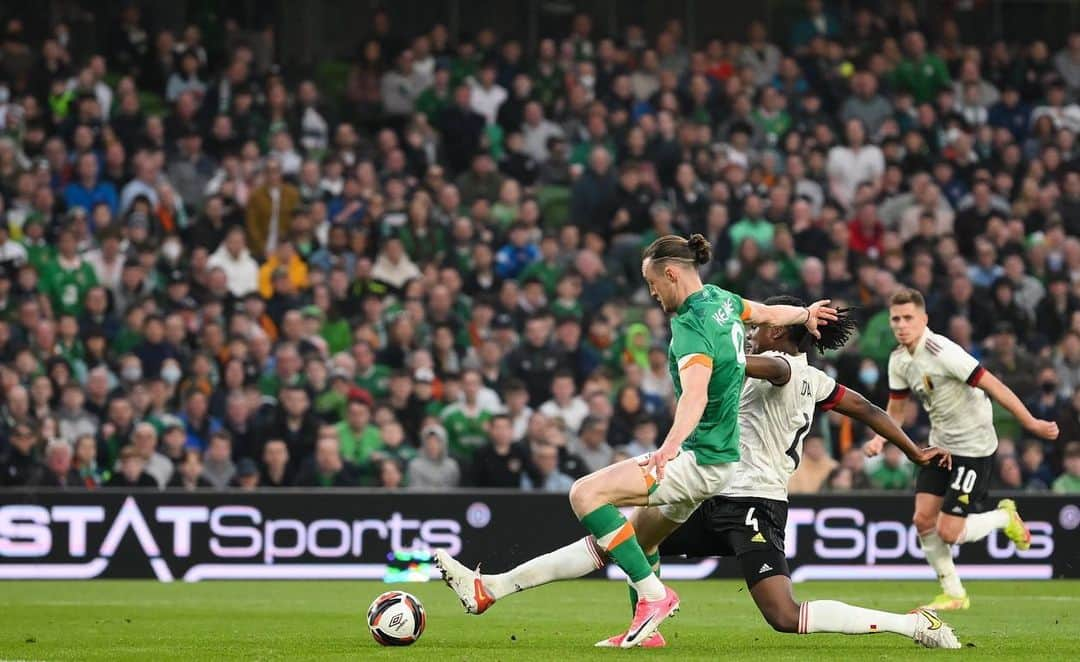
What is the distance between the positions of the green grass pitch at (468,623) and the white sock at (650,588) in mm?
265

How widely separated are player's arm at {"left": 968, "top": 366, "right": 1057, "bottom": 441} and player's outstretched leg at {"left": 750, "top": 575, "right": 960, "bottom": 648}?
11.8 ft

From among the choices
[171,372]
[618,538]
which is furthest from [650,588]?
[171,372]

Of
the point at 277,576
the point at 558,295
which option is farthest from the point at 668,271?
the point at 558,295

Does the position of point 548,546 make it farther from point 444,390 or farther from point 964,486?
point 964,486

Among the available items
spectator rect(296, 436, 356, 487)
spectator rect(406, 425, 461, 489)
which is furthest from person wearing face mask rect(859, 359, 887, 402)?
spectator rect(296, 436, 356, 487)

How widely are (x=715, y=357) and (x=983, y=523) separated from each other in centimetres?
523

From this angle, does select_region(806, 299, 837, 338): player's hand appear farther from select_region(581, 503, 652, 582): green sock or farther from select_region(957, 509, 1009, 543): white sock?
select_region(957, 509, 1009, 543): white sock

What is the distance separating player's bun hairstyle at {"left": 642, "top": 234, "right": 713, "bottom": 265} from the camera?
8.62 meters

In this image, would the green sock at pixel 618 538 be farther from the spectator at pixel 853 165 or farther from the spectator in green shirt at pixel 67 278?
the spectator at pixel 853 165

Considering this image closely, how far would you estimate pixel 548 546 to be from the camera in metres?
16.0

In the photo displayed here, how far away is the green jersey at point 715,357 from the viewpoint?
27.9 feet

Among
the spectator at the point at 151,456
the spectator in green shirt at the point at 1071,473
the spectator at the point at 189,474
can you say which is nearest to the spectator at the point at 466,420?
the spectator at the point at 189,474

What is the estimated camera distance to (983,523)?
13047 millimetres

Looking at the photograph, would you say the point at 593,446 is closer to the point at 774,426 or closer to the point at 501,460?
the point at 501,460
